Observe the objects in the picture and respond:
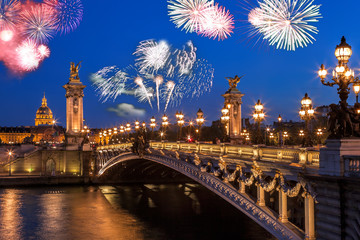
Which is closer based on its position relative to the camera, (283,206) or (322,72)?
(322,72)

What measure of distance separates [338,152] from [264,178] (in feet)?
20.9

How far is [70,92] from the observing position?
7606 centimetres

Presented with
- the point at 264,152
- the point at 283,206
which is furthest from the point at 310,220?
the point at 264,152

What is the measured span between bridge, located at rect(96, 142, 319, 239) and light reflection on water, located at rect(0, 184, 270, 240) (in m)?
5.19

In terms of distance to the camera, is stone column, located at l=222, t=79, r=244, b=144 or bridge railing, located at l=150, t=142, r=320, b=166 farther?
stone column, located at l=222, t=79, r=244, b=144

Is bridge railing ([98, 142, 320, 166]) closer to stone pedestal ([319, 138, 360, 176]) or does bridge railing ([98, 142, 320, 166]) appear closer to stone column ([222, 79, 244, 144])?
stone pedestal ([319, 138, 360, 176])

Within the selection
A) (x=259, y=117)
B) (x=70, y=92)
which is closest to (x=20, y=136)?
(x=70, y=92)

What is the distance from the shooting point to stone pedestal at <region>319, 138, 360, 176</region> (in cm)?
1216

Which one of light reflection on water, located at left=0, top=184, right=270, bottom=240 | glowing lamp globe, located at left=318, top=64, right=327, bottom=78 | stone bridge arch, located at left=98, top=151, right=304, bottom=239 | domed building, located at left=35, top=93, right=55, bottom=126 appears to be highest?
domed building, located at left=35, top=93, right=55, bottom=126

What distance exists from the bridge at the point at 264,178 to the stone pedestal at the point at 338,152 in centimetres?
96

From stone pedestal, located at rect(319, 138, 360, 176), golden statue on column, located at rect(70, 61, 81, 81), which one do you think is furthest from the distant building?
stone pedestal, located at rect(319, 138, 360, 176)

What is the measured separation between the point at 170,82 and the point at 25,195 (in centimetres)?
2194

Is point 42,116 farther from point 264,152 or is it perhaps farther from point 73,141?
point 264,152

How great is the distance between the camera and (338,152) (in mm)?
12227
